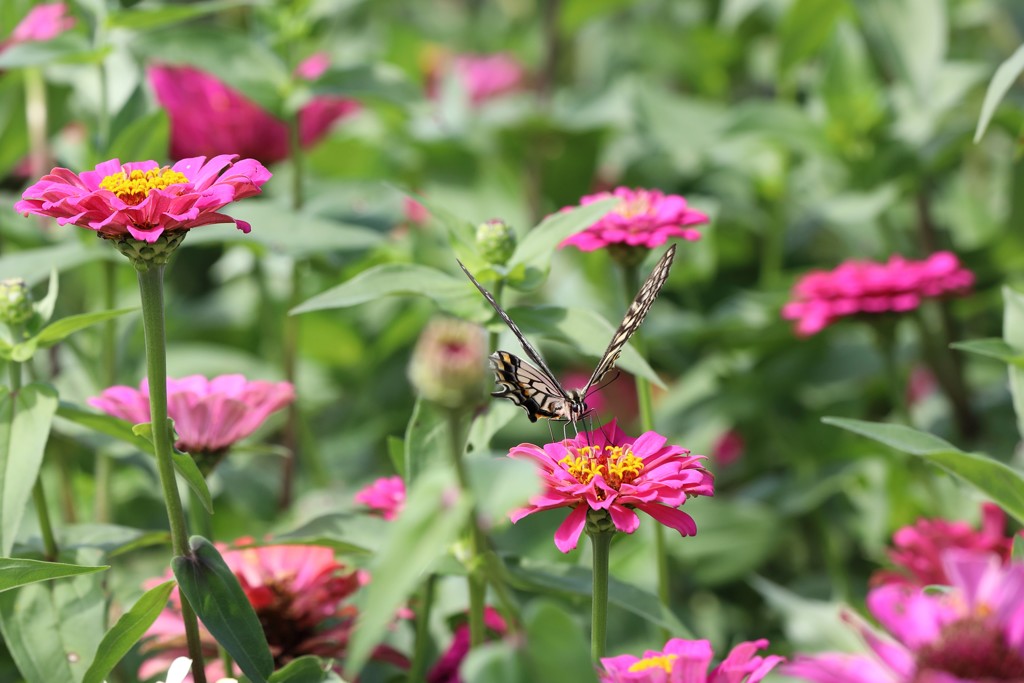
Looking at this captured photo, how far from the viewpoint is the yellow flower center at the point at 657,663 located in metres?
0.44

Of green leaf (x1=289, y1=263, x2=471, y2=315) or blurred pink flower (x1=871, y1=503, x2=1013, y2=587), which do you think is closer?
green leaf (x1=289, y1=263, x2=471, y2=315)

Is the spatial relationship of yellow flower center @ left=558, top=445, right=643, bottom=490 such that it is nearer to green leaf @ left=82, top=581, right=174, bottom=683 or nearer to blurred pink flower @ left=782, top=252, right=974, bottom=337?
green leaf @ left=82, top=581, right=174, bottom=683

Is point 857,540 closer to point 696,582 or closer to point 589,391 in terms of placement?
point 696,582

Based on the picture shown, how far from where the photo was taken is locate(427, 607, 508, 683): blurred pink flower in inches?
23.8

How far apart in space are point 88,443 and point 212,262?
738 millimetres

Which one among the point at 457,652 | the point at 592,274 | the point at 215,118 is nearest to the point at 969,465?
the point at 457,652

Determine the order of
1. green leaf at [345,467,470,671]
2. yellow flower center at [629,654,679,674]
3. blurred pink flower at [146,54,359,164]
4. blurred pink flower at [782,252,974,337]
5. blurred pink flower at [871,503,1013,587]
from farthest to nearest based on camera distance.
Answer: blurred pink flower at [146,54,359,164], blurred pink flower at [782,252,974,337], blurred pink flower at [871,503,1013,587], yellow flower center at [629,654,679,674], green leaf at [345,467,470,671]

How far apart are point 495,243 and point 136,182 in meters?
0.19

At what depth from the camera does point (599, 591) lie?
1.59ft

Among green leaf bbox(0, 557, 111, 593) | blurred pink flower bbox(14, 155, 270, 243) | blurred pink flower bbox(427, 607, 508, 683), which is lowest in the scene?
blurred pink flower bbox(427, 607, 508, 683)

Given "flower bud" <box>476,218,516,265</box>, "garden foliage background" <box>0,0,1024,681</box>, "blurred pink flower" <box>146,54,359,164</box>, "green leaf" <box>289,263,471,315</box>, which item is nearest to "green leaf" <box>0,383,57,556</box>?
"garden foliage background" <box>0,0,1024,681</box>

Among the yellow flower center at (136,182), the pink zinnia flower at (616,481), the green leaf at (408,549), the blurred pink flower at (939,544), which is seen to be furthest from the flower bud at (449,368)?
the blurred pink flower at (939,544)

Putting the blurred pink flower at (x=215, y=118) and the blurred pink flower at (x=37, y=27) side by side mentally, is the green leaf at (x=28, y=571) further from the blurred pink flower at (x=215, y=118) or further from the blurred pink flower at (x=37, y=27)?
the blurred pink flower at (x=215, y=118)

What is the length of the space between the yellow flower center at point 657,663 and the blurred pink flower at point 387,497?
0.19 meters
